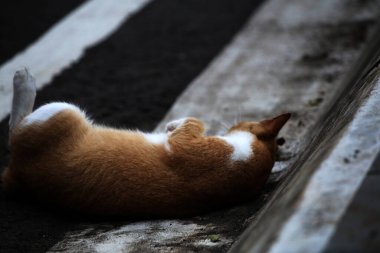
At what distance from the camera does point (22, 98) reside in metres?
3.60

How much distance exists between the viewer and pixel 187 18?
6.55m

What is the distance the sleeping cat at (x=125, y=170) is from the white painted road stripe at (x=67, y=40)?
1.32m

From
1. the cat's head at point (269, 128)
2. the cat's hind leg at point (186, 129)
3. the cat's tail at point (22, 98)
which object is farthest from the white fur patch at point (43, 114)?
the cat's head at point (269, 128)

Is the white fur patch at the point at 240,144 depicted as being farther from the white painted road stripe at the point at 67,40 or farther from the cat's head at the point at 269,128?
the white painted road stripe at the point at 67,40

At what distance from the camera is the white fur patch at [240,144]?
3.24 meters

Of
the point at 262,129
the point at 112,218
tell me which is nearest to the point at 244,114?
the point at 262,129

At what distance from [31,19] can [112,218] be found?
3.81 metres

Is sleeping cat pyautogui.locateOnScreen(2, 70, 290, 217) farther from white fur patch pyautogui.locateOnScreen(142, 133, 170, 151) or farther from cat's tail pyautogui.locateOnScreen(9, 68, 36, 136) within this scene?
cat's tail pyautogui.locateOnScreen(9, 68, 36, 136)

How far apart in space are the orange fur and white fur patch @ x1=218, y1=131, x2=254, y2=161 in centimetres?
3

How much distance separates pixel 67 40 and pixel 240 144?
10.4 feet

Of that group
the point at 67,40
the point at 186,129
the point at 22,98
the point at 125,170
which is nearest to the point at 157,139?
the point at 186,129

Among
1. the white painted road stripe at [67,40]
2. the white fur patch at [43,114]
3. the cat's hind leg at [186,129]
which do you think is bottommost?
the cat's hind leg at [186,129]

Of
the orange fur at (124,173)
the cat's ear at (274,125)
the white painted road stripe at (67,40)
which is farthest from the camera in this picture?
the white painted road stripe at (67,40)

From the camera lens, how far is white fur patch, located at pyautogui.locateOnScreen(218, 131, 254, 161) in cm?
324
